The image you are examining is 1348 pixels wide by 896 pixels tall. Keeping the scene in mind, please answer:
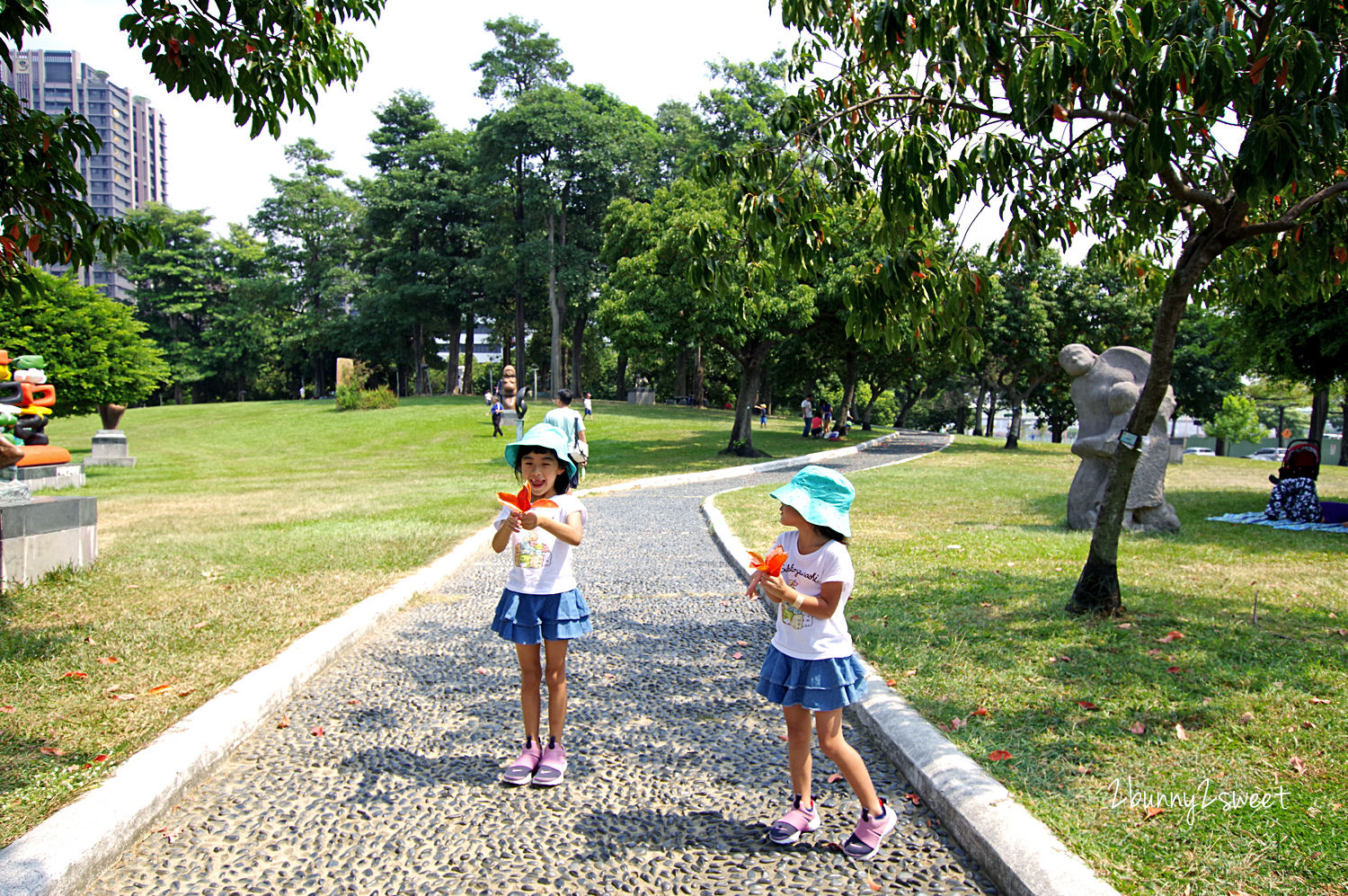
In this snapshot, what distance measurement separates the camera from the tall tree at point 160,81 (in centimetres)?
463

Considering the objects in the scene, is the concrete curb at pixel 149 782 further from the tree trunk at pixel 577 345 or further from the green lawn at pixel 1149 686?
the tree trunk at pixel 577 345

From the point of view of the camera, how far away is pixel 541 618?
390cm

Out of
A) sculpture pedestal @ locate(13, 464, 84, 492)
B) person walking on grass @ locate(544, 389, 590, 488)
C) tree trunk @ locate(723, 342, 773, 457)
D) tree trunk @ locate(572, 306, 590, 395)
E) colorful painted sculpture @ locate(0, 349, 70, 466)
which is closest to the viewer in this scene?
person walking on grass @ locate(544, 389, 590, 488)

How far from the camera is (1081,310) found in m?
31.5

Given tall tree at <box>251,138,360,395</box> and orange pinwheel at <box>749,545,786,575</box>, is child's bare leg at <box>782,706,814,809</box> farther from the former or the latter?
tall tree at <box>251,138,360,395</box>

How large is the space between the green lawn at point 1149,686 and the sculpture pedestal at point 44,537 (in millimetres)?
6853

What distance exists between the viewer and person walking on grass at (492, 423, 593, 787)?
3.84 metres

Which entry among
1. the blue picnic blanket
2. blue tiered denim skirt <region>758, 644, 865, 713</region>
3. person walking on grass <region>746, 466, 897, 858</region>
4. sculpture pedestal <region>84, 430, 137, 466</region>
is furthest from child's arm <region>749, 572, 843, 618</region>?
sculpture pedestal <region>84, 430, 137, 466</region>

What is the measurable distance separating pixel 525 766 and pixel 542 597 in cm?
78

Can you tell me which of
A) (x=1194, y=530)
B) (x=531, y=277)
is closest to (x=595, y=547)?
(x=1194, y=530)

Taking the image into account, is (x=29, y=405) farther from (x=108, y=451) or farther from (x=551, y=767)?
(x=551, y=767)

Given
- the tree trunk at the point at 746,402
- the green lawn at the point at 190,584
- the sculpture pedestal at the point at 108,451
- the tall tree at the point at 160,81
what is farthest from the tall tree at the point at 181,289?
the tall tree at the point at 160,81

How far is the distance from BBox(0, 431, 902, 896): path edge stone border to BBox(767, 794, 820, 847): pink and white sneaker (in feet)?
8.21

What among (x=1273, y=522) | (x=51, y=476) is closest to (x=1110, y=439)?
(x=1273, y=522)
